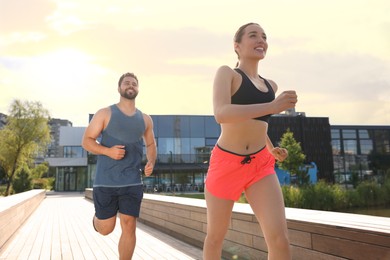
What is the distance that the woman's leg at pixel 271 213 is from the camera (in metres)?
2.06

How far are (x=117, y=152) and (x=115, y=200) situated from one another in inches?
20.7

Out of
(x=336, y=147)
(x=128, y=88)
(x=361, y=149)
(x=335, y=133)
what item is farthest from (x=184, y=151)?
(x=128, y=88)

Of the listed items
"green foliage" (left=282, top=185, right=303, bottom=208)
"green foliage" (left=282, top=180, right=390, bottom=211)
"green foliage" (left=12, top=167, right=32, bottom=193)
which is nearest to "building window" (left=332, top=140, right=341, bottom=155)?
"green foliage" (left=282, top=180, right=390, bottom=211)

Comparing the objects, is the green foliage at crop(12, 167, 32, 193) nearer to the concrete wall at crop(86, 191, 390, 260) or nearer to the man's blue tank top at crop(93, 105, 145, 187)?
the concrete wall at crop(86, 191, 390, 260)

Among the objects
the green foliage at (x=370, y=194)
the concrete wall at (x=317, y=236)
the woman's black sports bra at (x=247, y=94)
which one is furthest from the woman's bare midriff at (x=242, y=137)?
the green foliage at (x=370, y=194)

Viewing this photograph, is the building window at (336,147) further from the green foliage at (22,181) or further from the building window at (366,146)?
the green foliage at (22,181)

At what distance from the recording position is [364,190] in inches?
722

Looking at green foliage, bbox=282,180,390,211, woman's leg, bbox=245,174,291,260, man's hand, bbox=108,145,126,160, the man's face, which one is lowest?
green foliage, bbox=282,180,390,211

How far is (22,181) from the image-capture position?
3244 centimetres

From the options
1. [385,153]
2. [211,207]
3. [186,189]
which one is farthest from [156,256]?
[385,153]

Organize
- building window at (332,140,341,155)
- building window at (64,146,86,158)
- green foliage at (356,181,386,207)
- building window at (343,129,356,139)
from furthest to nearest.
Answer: building window at (343,129,356,139) < building window at (332,140,341,155) < building window at (64,146,86,158) < green foliage at (356,181,386,207)

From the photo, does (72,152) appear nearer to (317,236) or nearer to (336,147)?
(336,147)

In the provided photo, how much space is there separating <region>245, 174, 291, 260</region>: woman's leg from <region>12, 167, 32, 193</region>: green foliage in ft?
112

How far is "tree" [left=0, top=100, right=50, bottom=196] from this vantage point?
1286 inches
